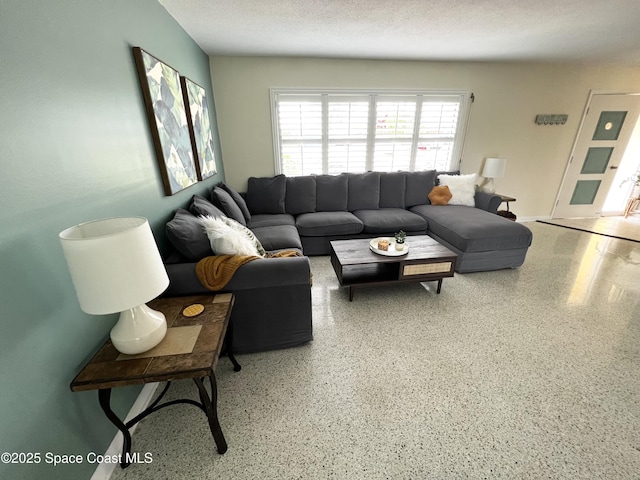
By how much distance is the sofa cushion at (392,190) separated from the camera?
11.9 ft

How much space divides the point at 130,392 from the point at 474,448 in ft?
5.80

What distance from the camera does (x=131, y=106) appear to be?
148 cm

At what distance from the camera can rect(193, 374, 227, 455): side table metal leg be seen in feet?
3.33

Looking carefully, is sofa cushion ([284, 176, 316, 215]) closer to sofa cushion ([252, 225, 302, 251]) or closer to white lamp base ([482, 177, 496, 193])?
sofa cushion ([252, 225, 302, 251])

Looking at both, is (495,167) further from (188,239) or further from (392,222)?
(188,239)

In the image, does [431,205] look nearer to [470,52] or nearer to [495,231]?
[495,231]

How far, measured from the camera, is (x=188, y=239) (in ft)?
5.09

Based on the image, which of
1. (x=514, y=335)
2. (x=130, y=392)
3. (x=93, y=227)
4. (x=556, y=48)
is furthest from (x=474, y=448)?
(x=556, y=48)

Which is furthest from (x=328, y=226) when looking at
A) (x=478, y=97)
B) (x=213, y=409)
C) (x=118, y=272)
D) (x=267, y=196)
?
(x=478, y=97)

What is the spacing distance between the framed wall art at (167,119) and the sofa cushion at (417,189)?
2831mm

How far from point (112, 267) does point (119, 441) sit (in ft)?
3.33

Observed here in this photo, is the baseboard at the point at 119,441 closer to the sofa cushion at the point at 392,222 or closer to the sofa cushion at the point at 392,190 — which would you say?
the sofa cushion at the point at 392,222

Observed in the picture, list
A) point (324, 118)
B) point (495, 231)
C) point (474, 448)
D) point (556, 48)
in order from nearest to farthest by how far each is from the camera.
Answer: point (474, 448) < point (495, 231) < point (556, 48) < point (324, 118)

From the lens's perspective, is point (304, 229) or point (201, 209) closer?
point (201, 209)
